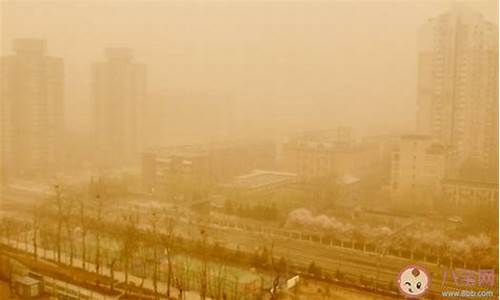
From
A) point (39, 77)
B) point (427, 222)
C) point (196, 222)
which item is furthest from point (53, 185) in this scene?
point (427, 222)

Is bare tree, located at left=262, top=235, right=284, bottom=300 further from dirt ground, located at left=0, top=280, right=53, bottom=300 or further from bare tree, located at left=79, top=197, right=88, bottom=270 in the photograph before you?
dirt ground, located at left=0, top=280, right=53, bottom=300

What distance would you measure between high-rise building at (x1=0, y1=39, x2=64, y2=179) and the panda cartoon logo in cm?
231

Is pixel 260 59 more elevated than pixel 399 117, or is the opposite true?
pixel 260 59

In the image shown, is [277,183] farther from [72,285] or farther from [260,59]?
[72,285]

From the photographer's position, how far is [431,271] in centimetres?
320

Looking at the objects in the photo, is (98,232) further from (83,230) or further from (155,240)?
(155,240)

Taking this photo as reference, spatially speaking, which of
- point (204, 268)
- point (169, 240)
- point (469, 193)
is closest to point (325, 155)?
point (469, 193)

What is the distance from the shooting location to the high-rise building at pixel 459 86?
3289 mm

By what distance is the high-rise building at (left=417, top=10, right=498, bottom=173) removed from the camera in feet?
10.8

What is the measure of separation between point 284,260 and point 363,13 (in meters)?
1.38

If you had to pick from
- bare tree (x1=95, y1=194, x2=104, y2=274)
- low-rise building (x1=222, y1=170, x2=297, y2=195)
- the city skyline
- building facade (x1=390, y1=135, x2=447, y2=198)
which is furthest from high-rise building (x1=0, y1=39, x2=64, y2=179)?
building facade (x1=390, y1=135, x2=447, y2=198)

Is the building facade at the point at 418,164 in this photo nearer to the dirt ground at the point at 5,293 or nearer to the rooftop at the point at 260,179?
the rooftop at the point at 260,179

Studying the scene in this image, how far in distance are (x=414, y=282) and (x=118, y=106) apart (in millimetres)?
2073

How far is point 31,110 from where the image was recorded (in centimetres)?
438
